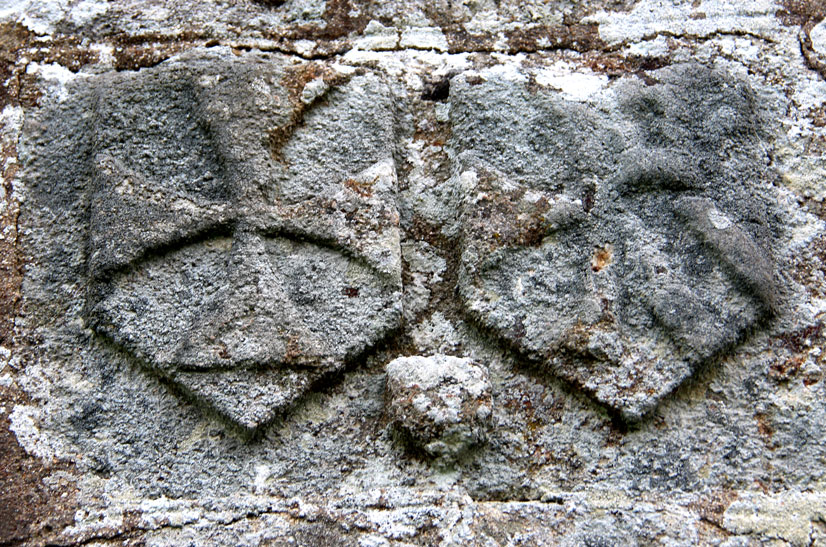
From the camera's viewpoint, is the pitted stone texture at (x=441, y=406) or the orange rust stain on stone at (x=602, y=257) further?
the orange rust stain on stone at (x=602, y=257)

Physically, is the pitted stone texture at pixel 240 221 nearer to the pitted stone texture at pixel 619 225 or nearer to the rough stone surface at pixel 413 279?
the rough stone surface at pixel 413 279

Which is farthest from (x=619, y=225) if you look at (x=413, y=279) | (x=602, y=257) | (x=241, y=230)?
(x=241, y=230)

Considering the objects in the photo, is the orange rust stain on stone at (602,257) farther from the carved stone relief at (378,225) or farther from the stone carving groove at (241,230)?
the stone carving groove at (241,230)

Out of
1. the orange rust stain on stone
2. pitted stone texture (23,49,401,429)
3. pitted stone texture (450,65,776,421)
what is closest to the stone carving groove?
pitted stone texture (23,49,401,429)

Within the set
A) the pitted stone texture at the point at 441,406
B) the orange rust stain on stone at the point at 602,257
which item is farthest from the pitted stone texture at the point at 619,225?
the pitted stone texture at the point at 441,406

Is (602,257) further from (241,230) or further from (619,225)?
(241,230)

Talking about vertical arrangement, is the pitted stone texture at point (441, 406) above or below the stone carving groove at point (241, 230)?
below

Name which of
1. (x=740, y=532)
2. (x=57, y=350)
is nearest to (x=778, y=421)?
(x=740, y=532)

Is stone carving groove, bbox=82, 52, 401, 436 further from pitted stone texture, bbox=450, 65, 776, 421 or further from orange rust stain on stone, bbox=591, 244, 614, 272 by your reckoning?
orange rust stain on stone, bbox=591, 244, 614, 272
